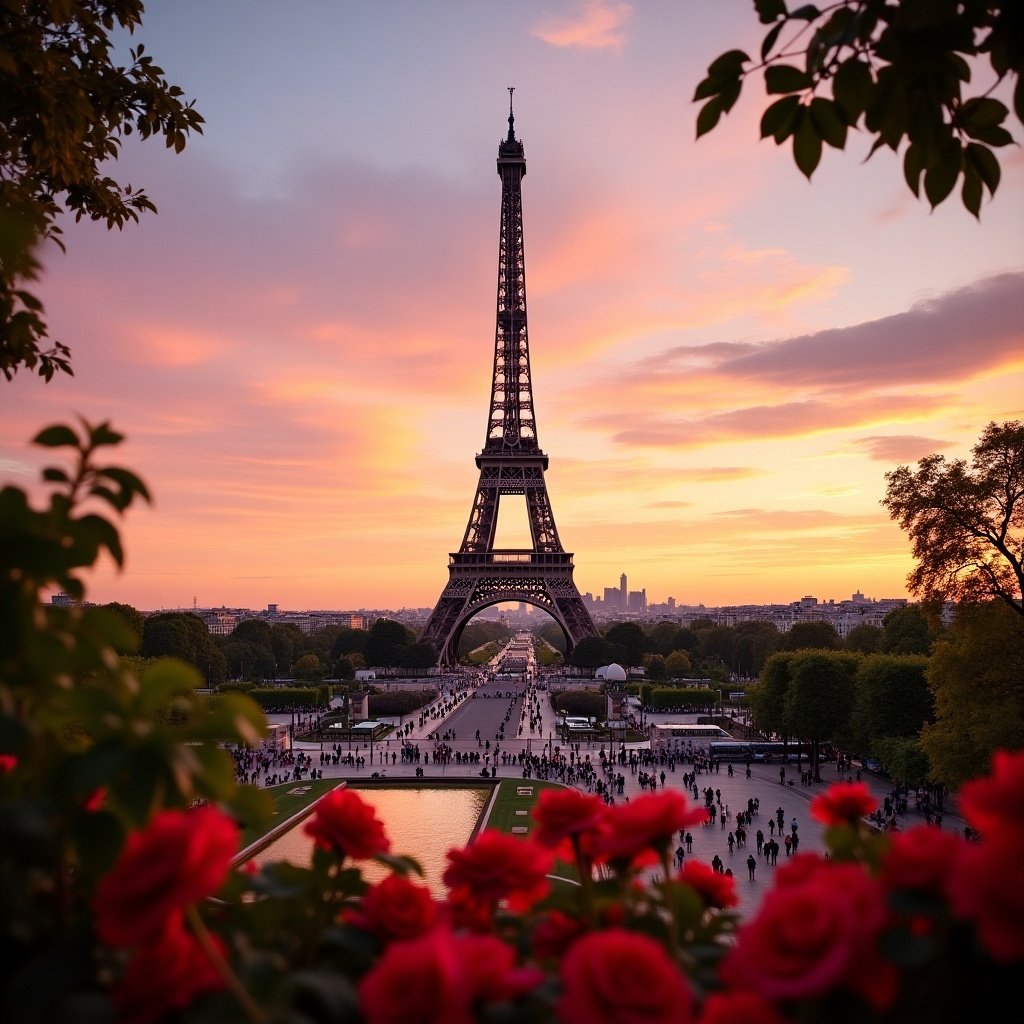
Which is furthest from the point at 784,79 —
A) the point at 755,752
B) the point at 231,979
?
the point at 755,752

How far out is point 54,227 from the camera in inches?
295

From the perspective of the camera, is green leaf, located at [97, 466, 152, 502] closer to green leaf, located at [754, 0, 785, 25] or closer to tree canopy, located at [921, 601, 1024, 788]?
green leaf, located at [754, 0, 785, 25]

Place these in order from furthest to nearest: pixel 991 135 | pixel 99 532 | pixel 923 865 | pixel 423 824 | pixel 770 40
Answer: pixel 423 824, pixel 991 135, pixel 770 40, pixel 99 532, pixel 923 865

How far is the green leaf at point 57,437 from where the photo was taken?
2.43 meters

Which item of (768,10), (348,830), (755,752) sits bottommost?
(755,752)

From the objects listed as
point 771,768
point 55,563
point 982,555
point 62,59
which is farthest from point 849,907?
point 771,768

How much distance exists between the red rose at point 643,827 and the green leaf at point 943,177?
2.73 meters

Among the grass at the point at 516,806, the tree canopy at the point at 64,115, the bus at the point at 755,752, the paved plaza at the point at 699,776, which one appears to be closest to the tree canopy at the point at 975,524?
the paved plaza at the point at 699,776

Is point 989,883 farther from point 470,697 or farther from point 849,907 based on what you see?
point 470,697

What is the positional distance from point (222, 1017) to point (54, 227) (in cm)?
745

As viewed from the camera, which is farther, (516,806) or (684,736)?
(684,736)

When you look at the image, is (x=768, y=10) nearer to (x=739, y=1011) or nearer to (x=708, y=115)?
(x=708, y=115)

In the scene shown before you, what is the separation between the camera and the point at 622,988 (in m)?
1.93

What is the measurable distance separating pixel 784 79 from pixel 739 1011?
134 inches
